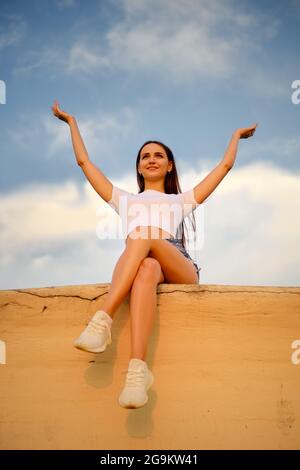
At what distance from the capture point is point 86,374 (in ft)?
7.34

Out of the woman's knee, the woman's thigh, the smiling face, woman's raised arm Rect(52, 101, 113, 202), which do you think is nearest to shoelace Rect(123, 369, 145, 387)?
the woman's knee

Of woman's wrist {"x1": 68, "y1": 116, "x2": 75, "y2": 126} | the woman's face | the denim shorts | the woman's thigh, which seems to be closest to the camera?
the woman's thigh

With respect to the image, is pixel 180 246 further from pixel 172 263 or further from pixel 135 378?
pixel 135 378

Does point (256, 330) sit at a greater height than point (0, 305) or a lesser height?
lesser

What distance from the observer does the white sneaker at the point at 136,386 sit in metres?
1.85

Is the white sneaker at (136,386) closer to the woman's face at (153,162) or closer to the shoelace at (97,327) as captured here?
A: the shoelace at (97,327)

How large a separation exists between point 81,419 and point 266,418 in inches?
30.3

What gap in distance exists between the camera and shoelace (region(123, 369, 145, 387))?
1918 mm

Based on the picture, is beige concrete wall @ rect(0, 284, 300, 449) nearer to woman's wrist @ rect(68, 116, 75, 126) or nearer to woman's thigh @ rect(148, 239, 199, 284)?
woman's thigh @ rect(148, 239, 199, 284)

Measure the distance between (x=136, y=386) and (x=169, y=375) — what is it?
0.33m

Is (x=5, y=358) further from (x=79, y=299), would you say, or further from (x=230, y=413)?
(x=230, y=413)
